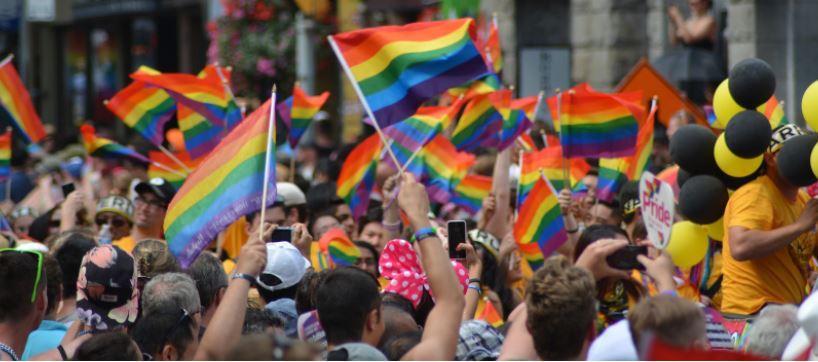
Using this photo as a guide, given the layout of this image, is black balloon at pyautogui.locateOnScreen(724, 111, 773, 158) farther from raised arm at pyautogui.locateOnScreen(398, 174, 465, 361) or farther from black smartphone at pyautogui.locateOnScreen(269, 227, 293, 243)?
black smartphone at pyautogui.locateOnScreen(269, 227, 293, 243)

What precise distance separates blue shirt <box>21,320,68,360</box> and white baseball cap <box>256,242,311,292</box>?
2.88 feet

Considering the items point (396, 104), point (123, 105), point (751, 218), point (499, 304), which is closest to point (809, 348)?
point (751, 218)

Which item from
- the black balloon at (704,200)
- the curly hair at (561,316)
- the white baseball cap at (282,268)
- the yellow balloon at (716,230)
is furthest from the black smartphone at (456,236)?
the yellow balloon at (716,230)

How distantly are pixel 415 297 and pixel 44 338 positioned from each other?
Answer: 5.02ft

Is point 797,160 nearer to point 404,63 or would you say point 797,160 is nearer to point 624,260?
point 624,260

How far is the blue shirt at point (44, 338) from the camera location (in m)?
6.32

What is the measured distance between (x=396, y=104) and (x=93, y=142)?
428 cm

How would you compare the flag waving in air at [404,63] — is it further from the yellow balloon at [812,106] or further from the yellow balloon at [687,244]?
the yellow balloon at [812,106]

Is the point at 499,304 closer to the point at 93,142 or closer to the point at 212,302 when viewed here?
the point at 212,302

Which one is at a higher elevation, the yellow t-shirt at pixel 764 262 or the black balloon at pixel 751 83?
the black balloon at pixel 751 83

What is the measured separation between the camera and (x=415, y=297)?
6570 mm

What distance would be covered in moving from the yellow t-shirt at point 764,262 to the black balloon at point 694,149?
344 millimetres

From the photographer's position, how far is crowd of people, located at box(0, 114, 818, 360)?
5035 millimetres

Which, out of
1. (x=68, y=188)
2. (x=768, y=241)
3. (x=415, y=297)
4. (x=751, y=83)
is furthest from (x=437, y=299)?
(x=68, y=188)
